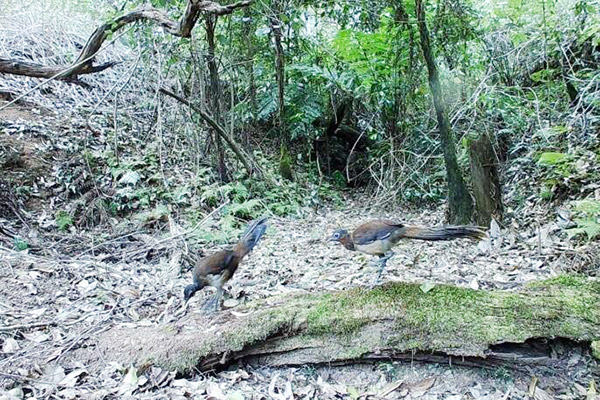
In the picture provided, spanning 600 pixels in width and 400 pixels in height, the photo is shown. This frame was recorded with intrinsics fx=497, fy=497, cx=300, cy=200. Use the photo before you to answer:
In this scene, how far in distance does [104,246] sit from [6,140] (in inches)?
106

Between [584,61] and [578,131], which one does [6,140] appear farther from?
[584,61]

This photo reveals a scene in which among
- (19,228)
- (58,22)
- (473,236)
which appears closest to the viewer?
(473,236)

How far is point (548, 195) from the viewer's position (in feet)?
17.7

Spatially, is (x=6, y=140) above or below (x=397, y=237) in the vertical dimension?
above

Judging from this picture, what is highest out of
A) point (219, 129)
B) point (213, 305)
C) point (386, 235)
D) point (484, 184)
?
point (219, 129)

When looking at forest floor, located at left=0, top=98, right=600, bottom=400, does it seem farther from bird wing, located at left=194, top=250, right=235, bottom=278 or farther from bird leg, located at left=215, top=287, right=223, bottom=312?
Answer: bird wing, located at left=194, top=250, right=235, bottom=278

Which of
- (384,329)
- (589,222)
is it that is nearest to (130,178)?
(384,329)

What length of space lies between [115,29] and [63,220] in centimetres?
235

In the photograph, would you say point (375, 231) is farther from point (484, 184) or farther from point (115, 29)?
point (115, 29)

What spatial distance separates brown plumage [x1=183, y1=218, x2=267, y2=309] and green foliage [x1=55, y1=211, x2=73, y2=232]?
3150mm

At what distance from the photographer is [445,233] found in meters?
2.87

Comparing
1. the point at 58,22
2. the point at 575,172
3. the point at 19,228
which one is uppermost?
the point at 58,22

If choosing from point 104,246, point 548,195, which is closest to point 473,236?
point 548,195

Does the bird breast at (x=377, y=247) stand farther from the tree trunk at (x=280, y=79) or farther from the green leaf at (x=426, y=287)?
the tree trunk at (x=280, y=79)
